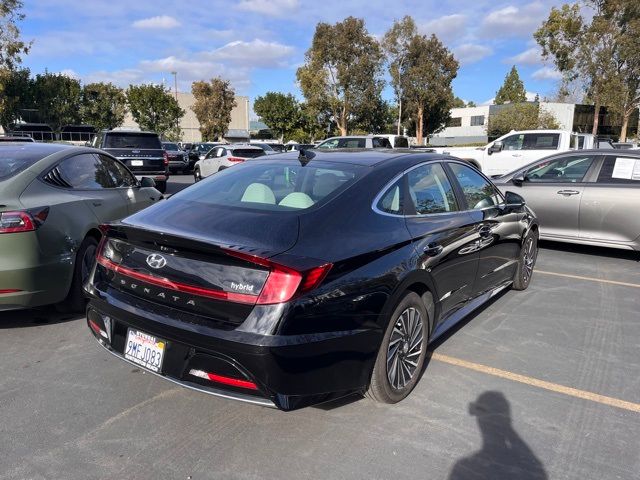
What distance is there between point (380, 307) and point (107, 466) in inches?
66.4

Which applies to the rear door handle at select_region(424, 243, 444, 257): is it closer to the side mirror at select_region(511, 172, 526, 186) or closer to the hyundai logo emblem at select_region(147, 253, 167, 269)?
the hyundai logo emblem at select_region(147, 253, 167, 269)

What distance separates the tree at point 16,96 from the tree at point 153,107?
7.76 metres

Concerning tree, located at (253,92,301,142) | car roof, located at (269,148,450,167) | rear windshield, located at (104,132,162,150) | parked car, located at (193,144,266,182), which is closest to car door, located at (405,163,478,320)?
car roof, located at (269,148,450,167)

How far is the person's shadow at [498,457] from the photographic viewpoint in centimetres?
263

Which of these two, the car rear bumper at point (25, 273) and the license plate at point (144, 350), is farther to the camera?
the car rear bumper at point (25, 273)

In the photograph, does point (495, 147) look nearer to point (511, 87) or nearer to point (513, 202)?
point (513, 202)

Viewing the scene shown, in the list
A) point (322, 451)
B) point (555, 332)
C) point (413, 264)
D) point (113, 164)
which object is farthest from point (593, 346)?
point (113, 164)

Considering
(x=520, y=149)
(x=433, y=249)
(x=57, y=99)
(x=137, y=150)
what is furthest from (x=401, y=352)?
(x=57, y=99)

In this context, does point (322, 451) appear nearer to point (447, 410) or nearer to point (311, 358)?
point (311, 358)

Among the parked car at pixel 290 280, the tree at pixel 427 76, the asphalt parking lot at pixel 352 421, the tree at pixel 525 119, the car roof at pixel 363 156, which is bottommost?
the asphalt parking lot at pixel 352 421

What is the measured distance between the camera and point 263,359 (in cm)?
250

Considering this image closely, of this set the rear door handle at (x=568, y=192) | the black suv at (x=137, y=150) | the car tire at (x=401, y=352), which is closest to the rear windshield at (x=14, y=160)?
the car tire at (x=401, y=352)

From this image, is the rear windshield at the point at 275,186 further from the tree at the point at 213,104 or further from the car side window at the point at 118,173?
the tree at the point at 213,104

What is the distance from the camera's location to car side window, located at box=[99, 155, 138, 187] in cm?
590
